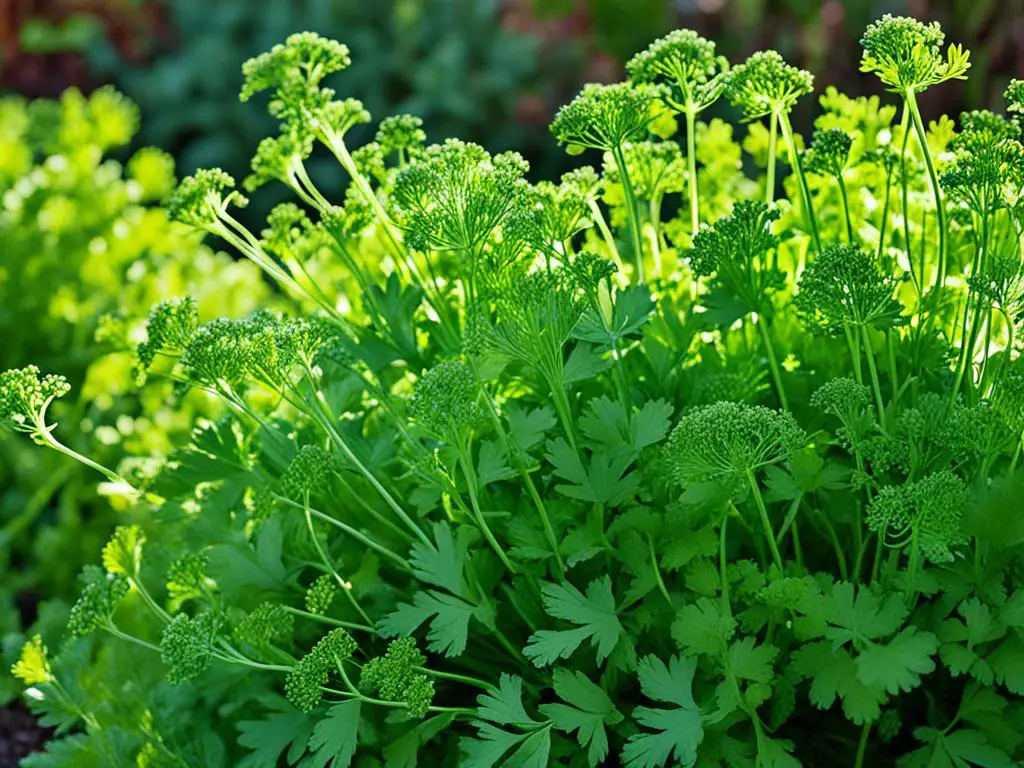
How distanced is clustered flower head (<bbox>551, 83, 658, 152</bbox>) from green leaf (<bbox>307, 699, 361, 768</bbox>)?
2.54 ft

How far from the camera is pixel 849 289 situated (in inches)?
62.6

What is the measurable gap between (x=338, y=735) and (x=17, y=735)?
1.31 m

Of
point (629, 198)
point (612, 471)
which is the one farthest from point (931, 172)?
point (612, 471)

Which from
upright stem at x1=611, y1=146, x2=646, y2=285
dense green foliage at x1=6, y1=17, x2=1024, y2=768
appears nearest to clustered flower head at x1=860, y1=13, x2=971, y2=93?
dense green foliage at x1=6, y1=17, x2=1024, y2=768

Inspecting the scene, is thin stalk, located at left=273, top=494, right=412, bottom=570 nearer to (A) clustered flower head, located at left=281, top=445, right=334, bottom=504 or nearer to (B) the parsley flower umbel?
(A) clustered flower head, located at left=281, top=445, right=334, bottom=504

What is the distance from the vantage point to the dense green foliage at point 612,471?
1.60m

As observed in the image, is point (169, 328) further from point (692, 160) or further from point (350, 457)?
point (692, 160)

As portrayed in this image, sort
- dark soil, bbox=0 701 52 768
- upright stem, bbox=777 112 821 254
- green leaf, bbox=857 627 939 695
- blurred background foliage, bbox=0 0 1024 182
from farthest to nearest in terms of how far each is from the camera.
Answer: blurred background foliage, bbox=0 0 1024 182 < dark soil, bbox=0 701 52 768 < upright stem, bbox=777 112 821 254 < green leaf, bbox=857 627 939 695

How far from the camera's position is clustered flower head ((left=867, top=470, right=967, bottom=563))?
150cm

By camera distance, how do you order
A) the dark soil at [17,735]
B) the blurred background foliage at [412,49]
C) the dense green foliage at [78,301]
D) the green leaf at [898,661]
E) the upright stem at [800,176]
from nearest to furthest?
1. the green leaf at [898,661]
2. the upright stem at [800,176]
3. the dark soil at [17,735]
4. the dense green foliage at [78,301]
5. the blurred background foliage at [412,49]

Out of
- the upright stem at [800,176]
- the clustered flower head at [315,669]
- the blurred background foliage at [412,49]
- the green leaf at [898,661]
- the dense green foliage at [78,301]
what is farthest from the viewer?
the blurred background foliage at [412,49]

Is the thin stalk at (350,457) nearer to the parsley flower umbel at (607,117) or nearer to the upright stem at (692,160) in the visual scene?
the parsley flower umbel at (607,117)

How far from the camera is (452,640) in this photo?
1661 mm

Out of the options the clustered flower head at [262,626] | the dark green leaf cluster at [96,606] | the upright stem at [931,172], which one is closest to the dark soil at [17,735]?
the dark green leaf cluster at [96,606]
